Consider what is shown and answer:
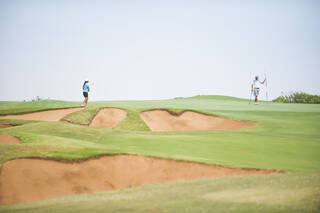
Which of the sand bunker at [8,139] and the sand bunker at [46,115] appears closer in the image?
the sand bunker at [8,139]

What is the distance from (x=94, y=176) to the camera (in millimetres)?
11969

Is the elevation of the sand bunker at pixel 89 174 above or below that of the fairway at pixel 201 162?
below

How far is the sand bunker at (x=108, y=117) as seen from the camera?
90.0 feet

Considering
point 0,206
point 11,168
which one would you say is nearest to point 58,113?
point 11,168

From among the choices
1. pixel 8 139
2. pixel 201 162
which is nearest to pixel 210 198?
pixel 201 162

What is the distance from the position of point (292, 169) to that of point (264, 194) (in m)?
4.75

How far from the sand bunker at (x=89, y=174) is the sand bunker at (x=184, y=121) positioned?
15.3 meters

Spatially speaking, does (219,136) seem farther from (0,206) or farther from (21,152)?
(0,206)

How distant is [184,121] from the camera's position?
29969mm

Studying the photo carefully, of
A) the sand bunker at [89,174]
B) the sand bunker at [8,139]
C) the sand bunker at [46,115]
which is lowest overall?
the sand bunker at [89,174]

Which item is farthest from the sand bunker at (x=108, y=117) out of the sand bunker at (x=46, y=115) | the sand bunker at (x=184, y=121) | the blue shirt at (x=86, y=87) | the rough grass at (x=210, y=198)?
the rough grass at (x=210, y=198)

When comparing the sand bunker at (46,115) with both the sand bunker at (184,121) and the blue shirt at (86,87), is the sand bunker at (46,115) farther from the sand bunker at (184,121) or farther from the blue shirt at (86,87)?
the sand bunker at (184,121)

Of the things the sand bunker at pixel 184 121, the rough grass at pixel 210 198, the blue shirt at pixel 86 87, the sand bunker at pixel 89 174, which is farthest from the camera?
the blue shirt at pixel 86 87

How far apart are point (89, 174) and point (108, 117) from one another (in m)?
16.7
